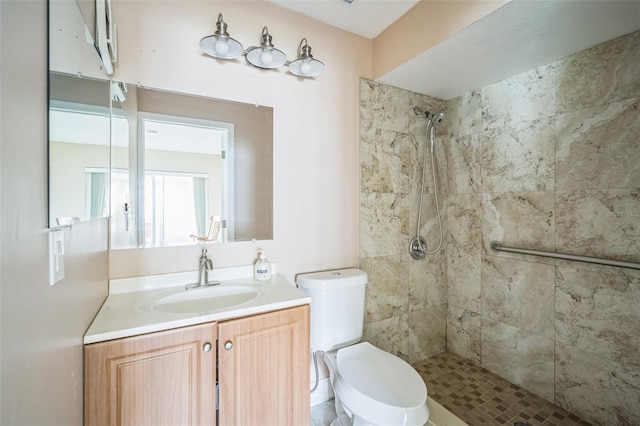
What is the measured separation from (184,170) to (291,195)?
59 centimetres

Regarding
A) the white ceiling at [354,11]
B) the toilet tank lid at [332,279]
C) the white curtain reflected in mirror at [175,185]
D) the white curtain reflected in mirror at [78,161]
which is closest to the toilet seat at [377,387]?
the toilet tank lid at [332,279]

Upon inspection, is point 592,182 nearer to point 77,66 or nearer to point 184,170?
point 184,170

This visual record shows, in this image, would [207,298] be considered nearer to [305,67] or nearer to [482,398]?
[305,67]

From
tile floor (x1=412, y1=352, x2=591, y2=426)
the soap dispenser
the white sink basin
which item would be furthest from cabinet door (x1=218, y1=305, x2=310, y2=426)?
tile floor (x1=412, y1=352, x2=591, y2=426)

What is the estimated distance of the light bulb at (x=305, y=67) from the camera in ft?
5.23

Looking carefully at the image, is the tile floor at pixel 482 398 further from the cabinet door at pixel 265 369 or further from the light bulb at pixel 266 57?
the light bulb at pixel 266 57

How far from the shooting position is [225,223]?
1.52 m

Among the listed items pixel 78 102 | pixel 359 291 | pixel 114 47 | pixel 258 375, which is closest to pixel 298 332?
pixel 258 375

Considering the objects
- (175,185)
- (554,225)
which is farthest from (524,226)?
(175,185)

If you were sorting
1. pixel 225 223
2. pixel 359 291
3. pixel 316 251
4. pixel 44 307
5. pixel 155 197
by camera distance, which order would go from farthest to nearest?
1. pixel 316 251
2. pixel 359 291
3. pixel 225 223
4. pixel 155 197
5. pixel 44 307

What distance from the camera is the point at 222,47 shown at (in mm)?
1375

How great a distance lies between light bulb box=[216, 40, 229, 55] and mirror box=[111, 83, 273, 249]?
24cm

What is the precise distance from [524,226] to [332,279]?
1344mm

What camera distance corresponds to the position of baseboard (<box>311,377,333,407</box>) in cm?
172
